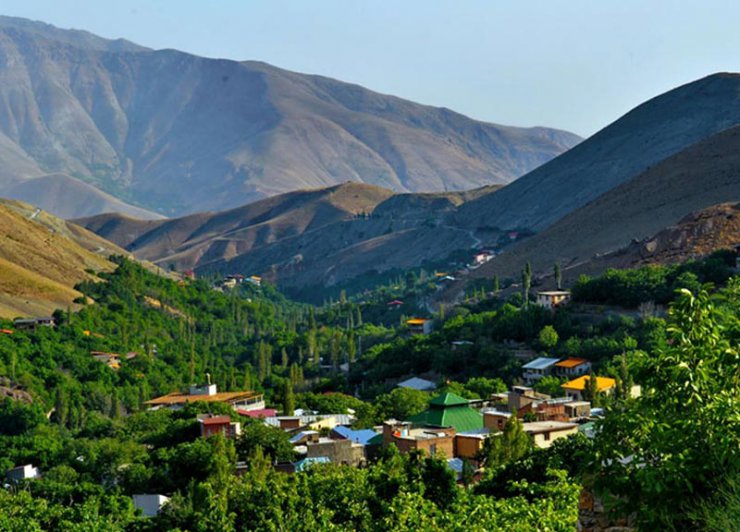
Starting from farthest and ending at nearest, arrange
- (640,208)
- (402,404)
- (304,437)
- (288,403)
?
(640,208), (288,403), (402,404), (304,437)

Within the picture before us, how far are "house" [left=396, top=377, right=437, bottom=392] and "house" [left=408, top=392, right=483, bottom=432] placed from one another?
53.1 ft

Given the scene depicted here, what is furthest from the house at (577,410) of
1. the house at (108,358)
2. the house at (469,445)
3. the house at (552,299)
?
the house at (108,358)

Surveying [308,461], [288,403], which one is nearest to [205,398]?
[288,403]

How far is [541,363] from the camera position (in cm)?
5950

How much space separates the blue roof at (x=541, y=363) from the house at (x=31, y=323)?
35.8 metres

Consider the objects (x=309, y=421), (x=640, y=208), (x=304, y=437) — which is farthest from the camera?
(x=640, y=208)

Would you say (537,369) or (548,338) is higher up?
(548,338)

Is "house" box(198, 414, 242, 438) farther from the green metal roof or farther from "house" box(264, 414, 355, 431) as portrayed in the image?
the green metal roof

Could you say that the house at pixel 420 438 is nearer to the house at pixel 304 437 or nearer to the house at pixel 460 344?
the house at pixel 304 437

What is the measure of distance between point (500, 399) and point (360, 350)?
3386 centimetres

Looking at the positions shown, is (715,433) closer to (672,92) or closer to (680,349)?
(680,349)

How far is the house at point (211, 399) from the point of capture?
55062 mm

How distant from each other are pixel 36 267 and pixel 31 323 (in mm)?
22558

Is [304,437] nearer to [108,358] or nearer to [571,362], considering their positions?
[571,362]
